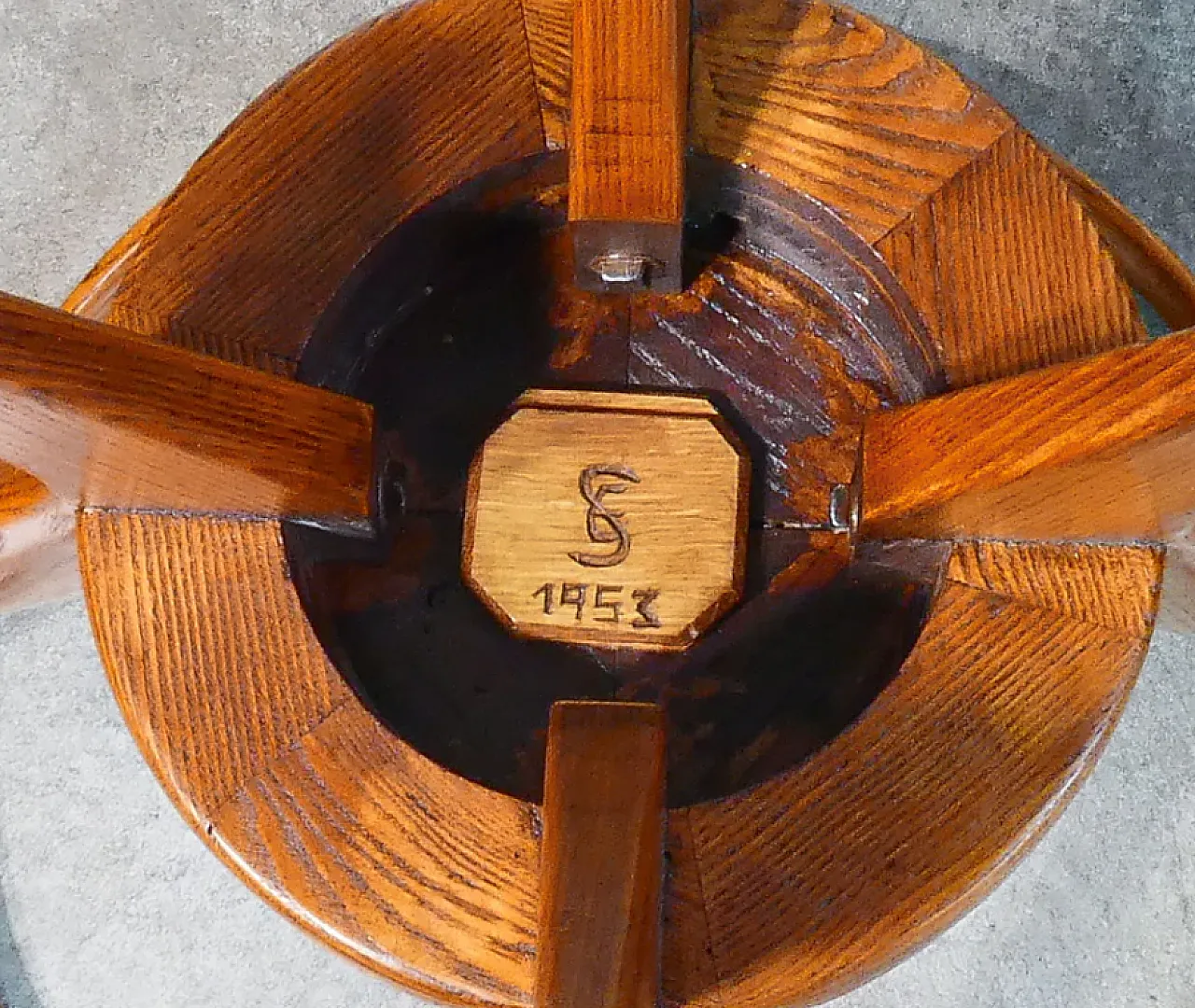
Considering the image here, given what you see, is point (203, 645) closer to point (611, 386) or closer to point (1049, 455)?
point (611, 386)

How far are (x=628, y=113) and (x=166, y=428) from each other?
10.3 inches

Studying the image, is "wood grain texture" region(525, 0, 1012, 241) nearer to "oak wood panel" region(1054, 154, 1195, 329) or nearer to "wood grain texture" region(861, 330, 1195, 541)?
"wood grain texture" region(861, 330, 1195, 541)

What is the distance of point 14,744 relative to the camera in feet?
3.94

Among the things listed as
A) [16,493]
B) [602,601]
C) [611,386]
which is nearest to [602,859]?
[602,601]

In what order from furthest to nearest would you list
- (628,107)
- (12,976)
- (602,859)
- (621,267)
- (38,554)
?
(12,976), (38,554), (621,267), (628,107), (602,859)

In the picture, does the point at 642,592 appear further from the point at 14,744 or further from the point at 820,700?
the point at 14,744

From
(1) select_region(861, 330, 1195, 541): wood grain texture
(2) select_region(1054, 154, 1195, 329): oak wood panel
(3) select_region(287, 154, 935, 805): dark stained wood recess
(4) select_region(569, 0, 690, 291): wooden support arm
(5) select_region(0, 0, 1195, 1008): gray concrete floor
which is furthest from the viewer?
(5) select_region(0, 0, 1195, 1008): gray concrete floor

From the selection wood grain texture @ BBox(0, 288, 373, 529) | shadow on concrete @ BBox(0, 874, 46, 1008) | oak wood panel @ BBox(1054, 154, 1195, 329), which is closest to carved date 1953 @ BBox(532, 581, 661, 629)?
wood grain texture @ BBox(0, 288, 373, 529)

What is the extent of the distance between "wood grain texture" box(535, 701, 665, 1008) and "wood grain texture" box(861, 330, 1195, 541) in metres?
0.18

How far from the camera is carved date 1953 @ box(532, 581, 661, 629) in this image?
0.75 m

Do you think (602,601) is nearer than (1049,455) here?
No

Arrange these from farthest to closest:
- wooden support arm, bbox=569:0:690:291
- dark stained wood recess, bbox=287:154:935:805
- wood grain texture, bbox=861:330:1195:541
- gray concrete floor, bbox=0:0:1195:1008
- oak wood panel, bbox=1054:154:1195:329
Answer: gray concrete floor, bbox=0:0:1195:1008 → oak wood panel, bbox=1054:154:1195:329 → dark stained wood recess, bbox=287:154:935:805 → wooden support arm, bbox=569:0:690:291 → wood grain texture, bbox=861:330:1195:541

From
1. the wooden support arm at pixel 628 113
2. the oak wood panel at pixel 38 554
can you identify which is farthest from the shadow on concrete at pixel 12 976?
the wooden support arm at pixel 628 113

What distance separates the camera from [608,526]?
0.75 meters
